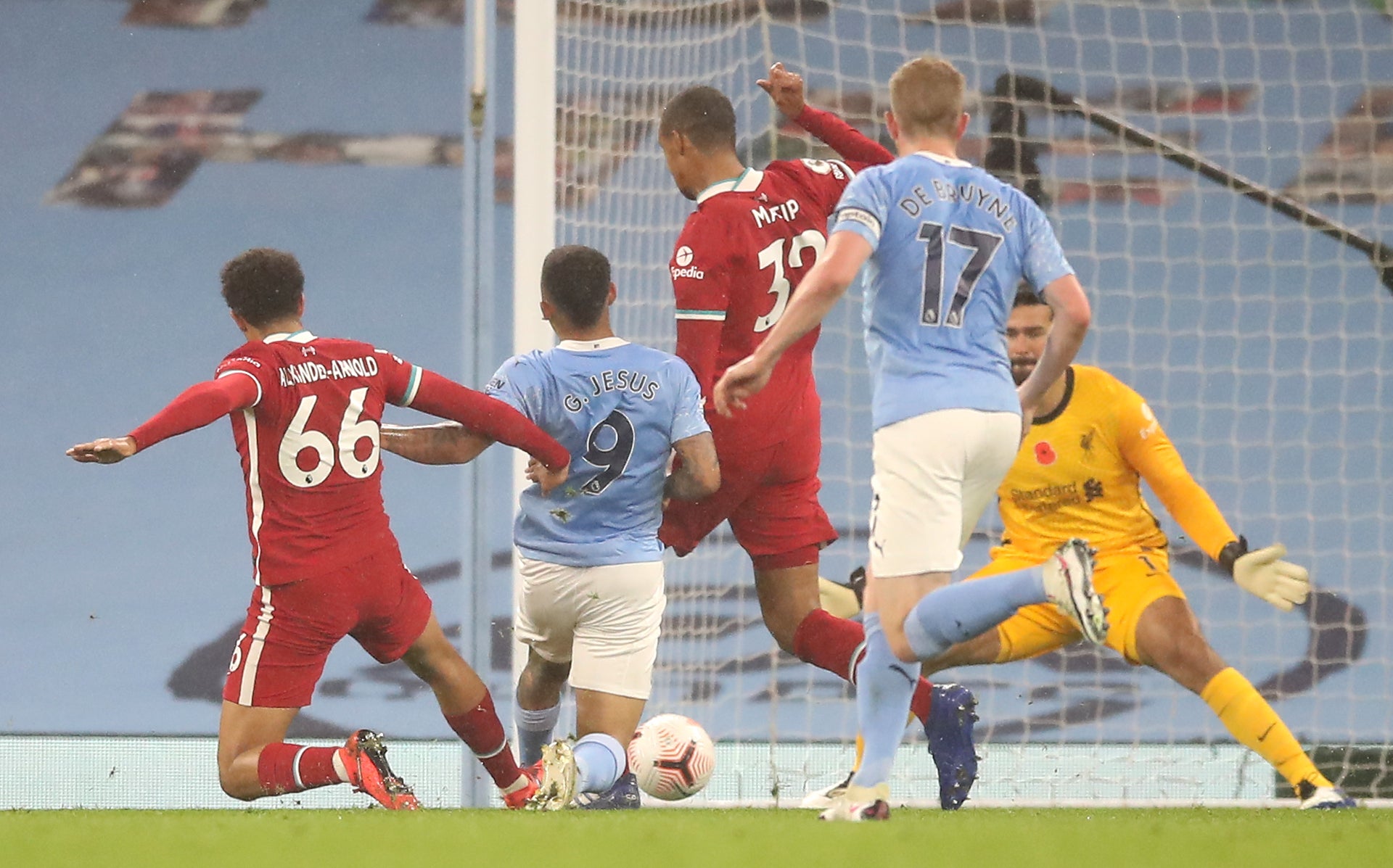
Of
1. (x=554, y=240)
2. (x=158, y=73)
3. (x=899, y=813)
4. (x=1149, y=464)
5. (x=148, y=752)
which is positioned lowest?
(x=148, y=752)

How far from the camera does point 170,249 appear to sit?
9.23 m

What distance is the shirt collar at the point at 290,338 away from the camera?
411 cm

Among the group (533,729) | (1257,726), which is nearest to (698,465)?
(533,729)

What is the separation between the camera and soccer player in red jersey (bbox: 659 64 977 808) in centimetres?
448

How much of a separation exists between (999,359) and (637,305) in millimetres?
2647

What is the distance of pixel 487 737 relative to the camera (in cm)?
441

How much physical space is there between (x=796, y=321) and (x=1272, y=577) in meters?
1.94

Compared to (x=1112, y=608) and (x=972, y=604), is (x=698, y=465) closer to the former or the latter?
(x=972, y=604)

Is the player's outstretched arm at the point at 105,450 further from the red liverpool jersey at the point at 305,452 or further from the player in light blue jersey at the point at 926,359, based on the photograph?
the player in light blue jersey at the point at 926,359

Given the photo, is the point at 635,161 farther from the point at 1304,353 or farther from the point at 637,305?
the point at 1304,353

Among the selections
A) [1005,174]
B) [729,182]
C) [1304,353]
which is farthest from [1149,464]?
[1304,353]

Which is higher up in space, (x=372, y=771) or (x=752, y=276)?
(x=752, y=276)

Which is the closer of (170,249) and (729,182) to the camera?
(729,182)

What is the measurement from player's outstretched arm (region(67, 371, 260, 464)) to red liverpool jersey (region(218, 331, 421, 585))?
59 mm
